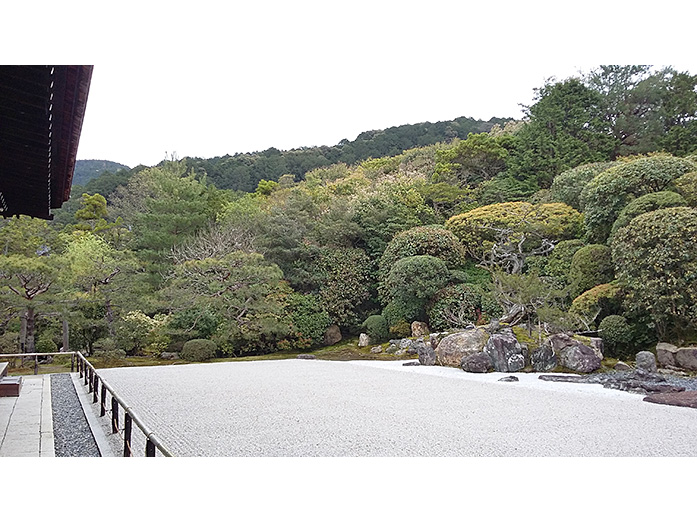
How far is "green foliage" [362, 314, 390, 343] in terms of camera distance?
13.6 meters

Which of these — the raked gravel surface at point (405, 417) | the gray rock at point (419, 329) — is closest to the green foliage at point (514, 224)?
the gray rock at point (419, 329)

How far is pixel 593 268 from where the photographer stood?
10.2 meters

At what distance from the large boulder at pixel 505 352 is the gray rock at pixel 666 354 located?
222cm

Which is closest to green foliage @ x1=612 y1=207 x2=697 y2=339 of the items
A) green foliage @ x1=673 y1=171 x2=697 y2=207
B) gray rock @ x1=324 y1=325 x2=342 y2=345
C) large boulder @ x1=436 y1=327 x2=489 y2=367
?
green foliage @ x1=673 y1=171 x2=697 y2=207

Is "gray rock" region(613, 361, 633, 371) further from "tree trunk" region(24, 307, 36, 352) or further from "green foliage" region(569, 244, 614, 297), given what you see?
"tree trunk" region(24, 307, 36, 352)

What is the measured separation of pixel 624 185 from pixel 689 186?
1.08 metres

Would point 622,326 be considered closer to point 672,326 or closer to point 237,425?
point 672,326

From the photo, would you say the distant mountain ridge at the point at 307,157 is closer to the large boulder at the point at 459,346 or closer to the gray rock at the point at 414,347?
the gray rock at the point at 414,347

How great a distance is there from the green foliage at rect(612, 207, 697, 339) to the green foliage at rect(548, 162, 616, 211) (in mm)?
4380

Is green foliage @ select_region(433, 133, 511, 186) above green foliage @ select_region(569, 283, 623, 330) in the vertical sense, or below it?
above

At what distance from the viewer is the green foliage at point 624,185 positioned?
33.0ft

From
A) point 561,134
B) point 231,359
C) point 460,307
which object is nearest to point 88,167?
point 231,359

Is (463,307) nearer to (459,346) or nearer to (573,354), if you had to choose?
(459,346)
